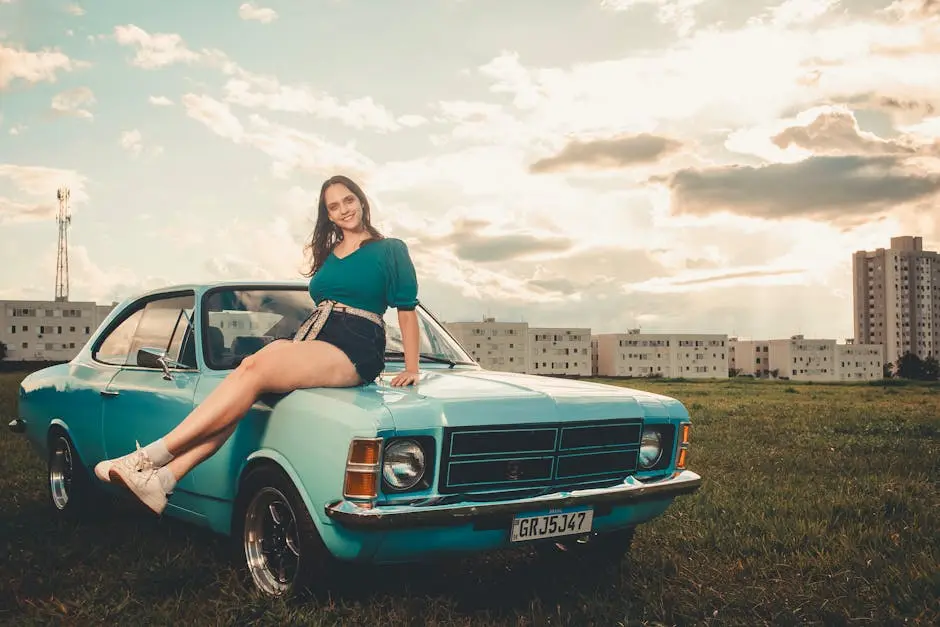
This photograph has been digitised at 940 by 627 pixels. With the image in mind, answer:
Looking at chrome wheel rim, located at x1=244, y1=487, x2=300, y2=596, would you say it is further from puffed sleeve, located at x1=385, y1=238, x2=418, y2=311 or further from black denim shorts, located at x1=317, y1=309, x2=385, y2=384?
puffed sleeve, located at x1=385, y1=238, x2=418, y2=311

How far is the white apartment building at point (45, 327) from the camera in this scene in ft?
419

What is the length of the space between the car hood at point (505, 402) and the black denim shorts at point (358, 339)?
0.12 meters

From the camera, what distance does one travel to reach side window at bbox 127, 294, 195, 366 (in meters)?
5.47

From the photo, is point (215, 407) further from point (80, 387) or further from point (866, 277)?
point (866, 277)

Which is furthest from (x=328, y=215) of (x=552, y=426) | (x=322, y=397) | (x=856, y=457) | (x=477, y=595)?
(x=856, y=457)

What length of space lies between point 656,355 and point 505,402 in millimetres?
161284

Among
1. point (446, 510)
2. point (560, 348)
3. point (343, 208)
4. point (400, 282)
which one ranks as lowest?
point (560, 348)

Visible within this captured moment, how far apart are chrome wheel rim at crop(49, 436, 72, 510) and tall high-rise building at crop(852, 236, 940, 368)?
185m

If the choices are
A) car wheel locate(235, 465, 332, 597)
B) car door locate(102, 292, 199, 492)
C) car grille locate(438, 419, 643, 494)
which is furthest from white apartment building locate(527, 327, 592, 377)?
car wheel locate(235, 465, 332, 597)

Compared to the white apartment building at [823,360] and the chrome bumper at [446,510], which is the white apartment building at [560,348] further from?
the chrome bumper at [446,510]

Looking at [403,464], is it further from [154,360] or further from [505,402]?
[154,360]

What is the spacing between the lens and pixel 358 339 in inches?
178

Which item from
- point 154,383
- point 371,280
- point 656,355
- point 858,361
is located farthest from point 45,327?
point 858,361

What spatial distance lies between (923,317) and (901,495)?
619 ft
